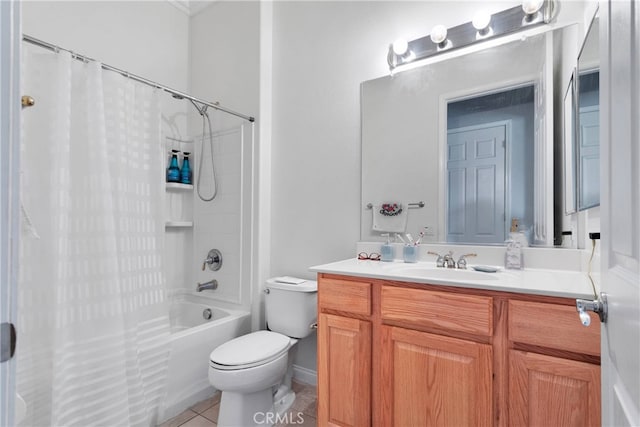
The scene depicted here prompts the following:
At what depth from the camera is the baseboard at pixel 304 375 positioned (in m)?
2.18

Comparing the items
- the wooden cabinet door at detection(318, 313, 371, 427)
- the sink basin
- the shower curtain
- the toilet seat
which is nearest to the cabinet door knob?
the sink basin

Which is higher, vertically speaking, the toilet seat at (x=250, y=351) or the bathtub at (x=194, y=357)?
the toilet seat at (x=250, y=351)

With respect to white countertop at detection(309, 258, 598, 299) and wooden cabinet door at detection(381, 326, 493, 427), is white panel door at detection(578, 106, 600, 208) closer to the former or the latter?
white countertop at detection(309, 258, 598, 299)

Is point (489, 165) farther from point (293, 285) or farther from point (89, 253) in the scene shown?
point (89, 253)

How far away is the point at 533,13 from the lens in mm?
1513

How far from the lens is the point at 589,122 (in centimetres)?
118

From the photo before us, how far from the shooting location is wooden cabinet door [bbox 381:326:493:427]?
1.14 m

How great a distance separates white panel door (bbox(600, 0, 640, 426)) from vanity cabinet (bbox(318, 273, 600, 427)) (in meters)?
0.35

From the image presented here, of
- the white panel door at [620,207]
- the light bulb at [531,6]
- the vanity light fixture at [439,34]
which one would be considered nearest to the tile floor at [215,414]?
the white panel door at [620,207]

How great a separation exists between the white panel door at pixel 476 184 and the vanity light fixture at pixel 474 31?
470 millimetres

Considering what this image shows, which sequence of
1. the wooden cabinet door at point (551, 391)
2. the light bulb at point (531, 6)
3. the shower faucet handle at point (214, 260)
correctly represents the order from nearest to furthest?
the wooden cabinet door at point (551, 391) → the light bulb at point (531, 6) → the shower faucet handle at point (214, 260)

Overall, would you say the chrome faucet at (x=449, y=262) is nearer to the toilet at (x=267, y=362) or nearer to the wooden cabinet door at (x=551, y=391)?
the wooden cabinet door at (x=551, y=391)

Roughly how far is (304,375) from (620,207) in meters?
2.10

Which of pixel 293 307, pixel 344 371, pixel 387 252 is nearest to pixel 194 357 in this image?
pixel 293 307
